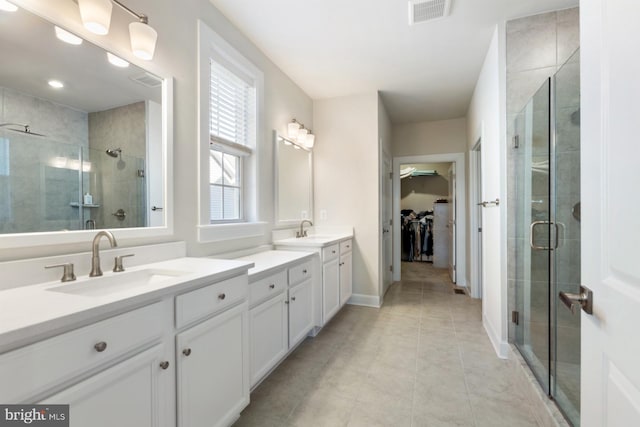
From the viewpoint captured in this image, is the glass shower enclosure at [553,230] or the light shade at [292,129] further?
the light shade at [292,129]

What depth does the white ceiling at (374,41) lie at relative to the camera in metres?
2.10

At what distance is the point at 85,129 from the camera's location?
135 cm

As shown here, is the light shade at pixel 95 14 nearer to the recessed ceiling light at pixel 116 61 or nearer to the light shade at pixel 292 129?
the recessed ceiling light at pixel 116 61

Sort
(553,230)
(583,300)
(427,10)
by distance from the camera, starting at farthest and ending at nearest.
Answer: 1. (427,10)
2. (553,230)
3. (583,300)

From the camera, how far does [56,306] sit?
841mm

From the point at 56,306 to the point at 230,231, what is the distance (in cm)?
140

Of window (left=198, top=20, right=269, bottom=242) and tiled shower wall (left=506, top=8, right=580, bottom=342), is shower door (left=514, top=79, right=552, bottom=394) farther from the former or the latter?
window (left=198, top=20, right=269, bottom=242)

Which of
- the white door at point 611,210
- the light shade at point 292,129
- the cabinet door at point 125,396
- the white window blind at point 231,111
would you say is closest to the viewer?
the white door at point 611,210

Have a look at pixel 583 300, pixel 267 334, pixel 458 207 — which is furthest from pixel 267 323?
pixel 458 207

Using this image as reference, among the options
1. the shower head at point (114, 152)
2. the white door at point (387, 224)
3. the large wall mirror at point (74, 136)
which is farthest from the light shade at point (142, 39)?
the white door at point (387, 224)

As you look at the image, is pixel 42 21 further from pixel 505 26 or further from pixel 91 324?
pixel 505 26

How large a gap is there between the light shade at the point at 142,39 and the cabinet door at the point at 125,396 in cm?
145

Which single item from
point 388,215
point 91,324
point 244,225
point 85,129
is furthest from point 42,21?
point 388,215

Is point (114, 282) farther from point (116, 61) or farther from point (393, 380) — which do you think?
point (393, 380)
